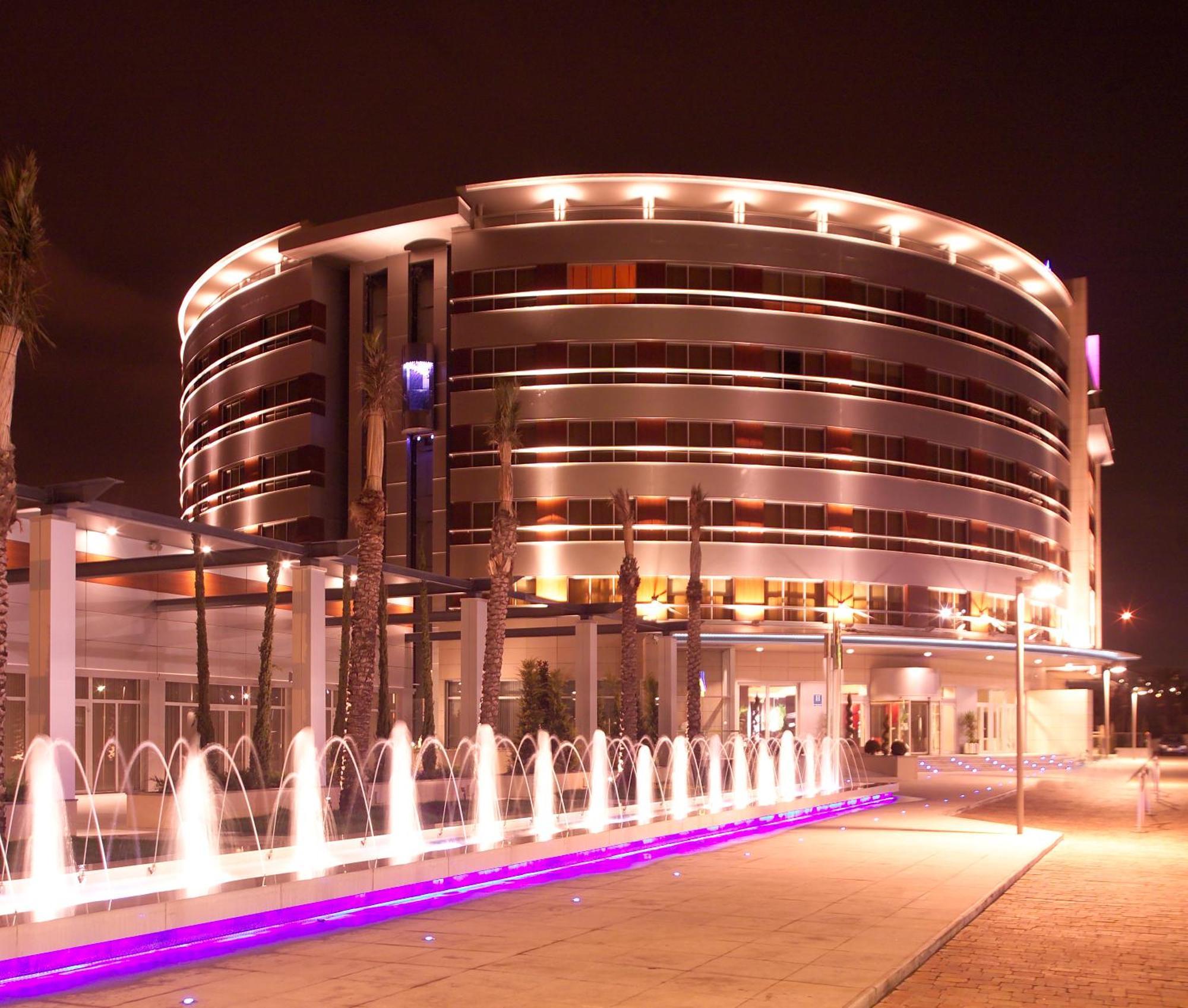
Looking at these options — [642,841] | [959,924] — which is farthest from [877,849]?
[959,924]

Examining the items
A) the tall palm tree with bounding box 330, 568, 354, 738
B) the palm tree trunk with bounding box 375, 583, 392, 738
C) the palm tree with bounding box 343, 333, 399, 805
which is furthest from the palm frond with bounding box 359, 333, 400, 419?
the palm tree trunk with bounding box 375, 583, 392, 738

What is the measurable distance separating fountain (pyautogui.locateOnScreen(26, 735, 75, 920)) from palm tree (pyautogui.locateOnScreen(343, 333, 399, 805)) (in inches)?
329

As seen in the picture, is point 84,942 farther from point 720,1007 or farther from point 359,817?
point 359,817

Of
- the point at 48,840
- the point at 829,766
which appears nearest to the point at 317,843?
the point at 48,840

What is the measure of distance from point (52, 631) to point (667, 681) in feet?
109

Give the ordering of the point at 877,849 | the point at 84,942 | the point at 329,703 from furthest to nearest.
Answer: the point at 329,703 < the point at 877,849 < the point at 84,942

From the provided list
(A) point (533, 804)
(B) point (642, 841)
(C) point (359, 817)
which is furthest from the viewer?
(A) point (533, 804)

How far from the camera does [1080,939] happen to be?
13.4m

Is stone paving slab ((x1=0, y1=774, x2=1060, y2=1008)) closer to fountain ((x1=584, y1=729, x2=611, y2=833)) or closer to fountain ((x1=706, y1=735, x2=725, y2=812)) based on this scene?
fountain ((x1=584, y1=729, x2=611, y2=833))

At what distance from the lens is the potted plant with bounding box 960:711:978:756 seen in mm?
69188

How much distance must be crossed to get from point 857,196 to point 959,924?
1978 inches

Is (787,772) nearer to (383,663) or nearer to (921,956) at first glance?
(383,663)

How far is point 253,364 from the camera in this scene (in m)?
64.9

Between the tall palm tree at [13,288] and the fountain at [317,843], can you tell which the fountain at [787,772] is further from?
the tall palm tree at [13,288]
